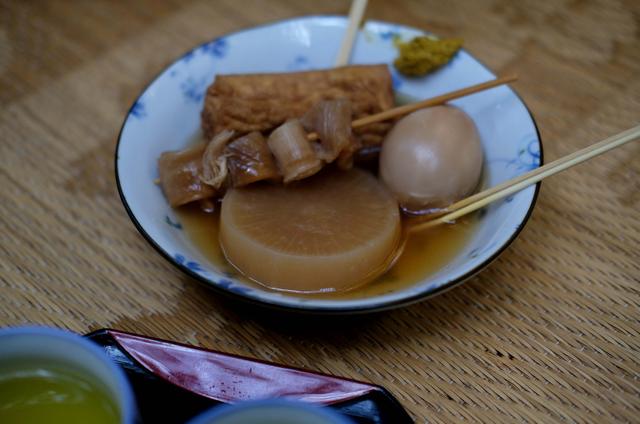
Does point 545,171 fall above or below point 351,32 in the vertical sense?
below

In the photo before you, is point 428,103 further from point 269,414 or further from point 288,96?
point 269,414

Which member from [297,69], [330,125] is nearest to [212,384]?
[330,125]

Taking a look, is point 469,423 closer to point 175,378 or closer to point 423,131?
point 175,378

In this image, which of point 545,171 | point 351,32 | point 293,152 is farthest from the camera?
point 351,32

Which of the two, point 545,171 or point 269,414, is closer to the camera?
point 269,414

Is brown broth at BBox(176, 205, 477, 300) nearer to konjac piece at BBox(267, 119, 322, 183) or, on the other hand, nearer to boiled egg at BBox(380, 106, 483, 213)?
boiled egg at BBox(380, 106, 483, 213)
